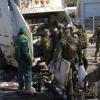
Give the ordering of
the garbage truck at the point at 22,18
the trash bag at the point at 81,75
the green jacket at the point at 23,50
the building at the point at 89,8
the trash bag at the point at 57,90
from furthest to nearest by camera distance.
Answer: the building at the point at 89,8 < the garbage truck at the point at 22,18 < the green jacket at the point at 23,50 < the trash bag at the point at 57,90 < the trash bag at the point at 81,75

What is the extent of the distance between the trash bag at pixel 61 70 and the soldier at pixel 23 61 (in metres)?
0.98

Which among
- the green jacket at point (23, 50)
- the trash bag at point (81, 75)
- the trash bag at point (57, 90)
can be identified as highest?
the green jacket at point (23, 50)

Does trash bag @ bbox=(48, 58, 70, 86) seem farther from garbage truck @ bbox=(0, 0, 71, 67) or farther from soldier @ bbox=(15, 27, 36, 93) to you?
garbage truck @ bbox=(0, 0, 71, 67)

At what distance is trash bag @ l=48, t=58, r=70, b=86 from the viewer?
9.48 m

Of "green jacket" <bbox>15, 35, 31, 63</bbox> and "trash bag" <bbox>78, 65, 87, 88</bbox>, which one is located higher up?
"green jacket" <bbox>15, 35, 31, 63</bbox>

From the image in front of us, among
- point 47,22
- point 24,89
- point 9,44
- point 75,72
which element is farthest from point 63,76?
point 47,22

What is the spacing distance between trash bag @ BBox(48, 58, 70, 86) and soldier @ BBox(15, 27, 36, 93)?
985mm

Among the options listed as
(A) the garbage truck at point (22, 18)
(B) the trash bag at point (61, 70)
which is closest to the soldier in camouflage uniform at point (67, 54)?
(B) the trash bag at point (61, 70)

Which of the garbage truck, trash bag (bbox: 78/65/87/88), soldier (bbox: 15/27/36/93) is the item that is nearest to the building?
the garbage truck

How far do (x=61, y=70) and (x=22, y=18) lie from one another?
3796 mm

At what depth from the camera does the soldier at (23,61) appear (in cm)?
1035

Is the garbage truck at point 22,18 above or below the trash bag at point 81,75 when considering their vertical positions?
above

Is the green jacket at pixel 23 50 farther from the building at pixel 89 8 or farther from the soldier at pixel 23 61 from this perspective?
the building at pixel 89 8

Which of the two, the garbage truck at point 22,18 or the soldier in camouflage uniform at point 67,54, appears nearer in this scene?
the soldier in camouflage uniform at point 67,54
